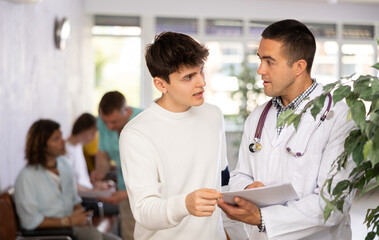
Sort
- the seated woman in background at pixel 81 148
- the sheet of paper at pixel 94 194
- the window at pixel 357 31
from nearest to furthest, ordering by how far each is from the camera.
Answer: the sheet of paper at pixel 94 194 < the seated woman in background at pixel 81 148 < the window at pixel 357 31

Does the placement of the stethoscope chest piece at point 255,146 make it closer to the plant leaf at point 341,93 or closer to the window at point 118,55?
the plant leaf at point 341,93

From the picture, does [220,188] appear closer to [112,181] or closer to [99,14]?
[112,181]

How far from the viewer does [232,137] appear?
962 cm

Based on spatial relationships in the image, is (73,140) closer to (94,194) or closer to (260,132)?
(94,194)

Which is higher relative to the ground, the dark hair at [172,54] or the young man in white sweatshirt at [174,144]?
the dark hair at [172,54]

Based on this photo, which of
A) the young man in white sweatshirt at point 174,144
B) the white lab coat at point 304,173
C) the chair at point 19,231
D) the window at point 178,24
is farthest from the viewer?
the window at point 178,24

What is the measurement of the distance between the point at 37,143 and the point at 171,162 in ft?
7.35

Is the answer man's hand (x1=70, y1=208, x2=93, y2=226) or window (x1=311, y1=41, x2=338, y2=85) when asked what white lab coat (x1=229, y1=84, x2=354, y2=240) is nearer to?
man's hand (x1=70, y1=208, x2=93, y2=226)

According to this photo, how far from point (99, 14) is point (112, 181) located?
4318 mm

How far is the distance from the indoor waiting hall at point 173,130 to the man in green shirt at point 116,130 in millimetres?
11

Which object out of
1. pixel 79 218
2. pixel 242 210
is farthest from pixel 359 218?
pixel 242 210

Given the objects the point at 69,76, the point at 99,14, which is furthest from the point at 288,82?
the point at 99,14

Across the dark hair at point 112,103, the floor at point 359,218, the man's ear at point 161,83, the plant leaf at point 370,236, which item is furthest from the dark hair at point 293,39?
the floor at point 359,218

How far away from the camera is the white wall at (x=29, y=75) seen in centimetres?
400
